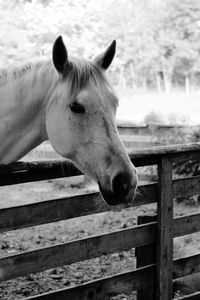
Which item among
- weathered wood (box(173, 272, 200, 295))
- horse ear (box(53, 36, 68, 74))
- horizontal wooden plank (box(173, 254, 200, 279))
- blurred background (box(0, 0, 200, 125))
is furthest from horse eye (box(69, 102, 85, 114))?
blurred background (box(0, 0, 200, 125))

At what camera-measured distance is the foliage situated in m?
14.6

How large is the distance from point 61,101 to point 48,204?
577 millimetres

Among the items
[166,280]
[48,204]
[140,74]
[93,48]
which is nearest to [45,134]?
[48,204]

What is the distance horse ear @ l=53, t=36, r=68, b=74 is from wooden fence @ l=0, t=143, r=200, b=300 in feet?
1.65

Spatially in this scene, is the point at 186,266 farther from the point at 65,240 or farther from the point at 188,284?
the point at 65,240

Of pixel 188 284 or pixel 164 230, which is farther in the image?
pixel 188 284

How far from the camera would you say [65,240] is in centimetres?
495

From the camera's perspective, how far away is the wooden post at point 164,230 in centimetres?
278

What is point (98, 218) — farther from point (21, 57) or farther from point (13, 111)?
point (21, 57)

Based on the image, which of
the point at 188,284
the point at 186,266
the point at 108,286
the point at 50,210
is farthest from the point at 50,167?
the point at 188,284

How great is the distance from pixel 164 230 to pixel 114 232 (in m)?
0.39

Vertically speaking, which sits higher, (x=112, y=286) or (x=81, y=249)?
(x=81, y=249)

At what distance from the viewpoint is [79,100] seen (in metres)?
2.07

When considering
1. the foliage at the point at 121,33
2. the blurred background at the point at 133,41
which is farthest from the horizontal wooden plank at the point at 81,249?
the foliage at the point at 121,33
